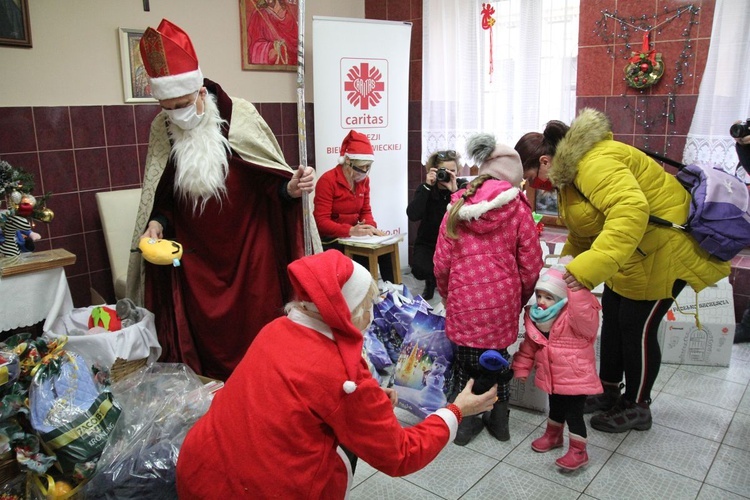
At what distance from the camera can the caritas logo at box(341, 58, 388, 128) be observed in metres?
4.18

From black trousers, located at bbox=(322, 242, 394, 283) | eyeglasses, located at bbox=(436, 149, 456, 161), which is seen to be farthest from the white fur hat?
black trousers, located at bbox=(322, 242, 394, 283)

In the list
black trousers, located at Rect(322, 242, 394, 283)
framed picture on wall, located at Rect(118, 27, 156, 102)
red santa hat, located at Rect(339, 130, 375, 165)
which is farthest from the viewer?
black trousers, located at Rect(322, 242, 394, 283)

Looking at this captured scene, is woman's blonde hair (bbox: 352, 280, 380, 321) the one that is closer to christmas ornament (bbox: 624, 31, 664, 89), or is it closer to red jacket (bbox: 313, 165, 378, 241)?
red jacket (bbox: 313, 165, 378, 241)

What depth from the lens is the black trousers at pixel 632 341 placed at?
7.47ft

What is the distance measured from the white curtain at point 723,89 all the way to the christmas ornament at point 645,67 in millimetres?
259

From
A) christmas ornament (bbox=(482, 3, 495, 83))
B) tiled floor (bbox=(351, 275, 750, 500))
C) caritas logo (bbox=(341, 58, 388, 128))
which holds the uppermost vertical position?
christmas ornament (bbox=(482, 3, 495, 83))

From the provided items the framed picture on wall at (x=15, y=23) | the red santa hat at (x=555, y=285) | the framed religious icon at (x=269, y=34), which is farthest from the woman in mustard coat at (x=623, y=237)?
the framed picture on wall at (x=15, y=23)

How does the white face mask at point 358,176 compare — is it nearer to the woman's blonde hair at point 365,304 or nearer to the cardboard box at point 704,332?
the cardboard box at point 704,332

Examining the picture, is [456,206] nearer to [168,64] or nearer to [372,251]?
[168,64]

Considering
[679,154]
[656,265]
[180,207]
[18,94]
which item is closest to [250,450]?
[180,207]

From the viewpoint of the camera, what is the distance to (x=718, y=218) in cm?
209

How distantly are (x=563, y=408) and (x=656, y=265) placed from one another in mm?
627

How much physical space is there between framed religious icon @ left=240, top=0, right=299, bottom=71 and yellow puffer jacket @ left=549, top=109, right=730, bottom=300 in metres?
2.68

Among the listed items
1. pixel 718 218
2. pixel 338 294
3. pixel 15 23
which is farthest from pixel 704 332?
pixel 15 23
